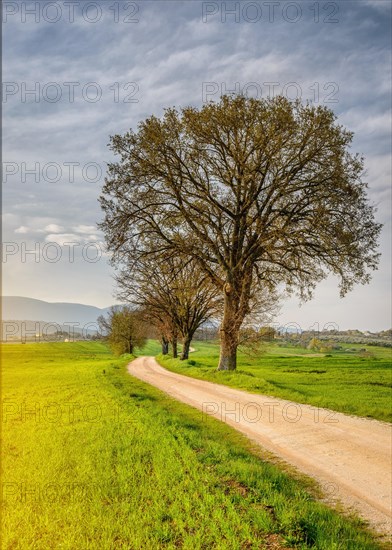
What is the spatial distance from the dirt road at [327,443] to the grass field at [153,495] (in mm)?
585

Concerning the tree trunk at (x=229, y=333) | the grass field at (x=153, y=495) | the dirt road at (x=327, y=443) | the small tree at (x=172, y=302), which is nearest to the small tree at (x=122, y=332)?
the small tree at (x=172, y=302)

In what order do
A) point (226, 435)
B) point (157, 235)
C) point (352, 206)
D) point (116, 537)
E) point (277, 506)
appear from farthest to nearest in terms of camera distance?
point (157, 235), point (352, 206), point (226, 435), point (277, 506), point (116, 537)

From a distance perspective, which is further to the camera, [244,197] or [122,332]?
[122,332]

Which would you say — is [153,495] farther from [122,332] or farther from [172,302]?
[122,332]

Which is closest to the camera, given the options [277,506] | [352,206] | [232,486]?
[277,506]

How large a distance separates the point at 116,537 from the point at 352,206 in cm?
2333

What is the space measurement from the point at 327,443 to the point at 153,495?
5.53 metres

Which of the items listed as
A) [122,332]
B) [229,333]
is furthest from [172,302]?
[122,332]

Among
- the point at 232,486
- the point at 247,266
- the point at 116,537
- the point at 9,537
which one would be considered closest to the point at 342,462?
the point at 232,486

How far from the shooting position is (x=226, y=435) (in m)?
10.9

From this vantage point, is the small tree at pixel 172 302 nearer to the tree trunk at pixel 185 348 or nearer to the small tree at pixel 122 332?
the tree trunk at pixel 185 348

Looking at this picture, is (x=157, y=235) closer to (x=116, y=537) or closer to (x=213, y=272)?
(x=213, y=272)

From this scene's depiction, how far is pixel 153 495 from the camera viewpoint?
19.5ft

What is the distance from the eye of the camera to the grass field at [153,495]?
15.9ft
